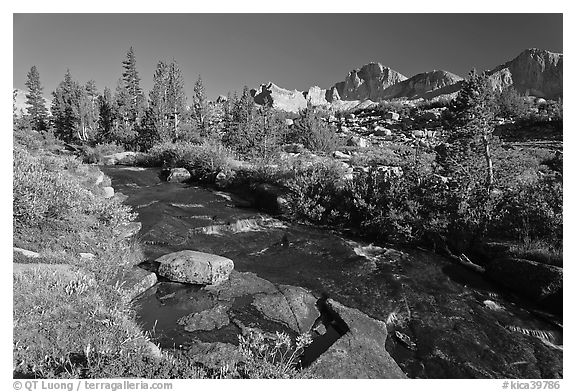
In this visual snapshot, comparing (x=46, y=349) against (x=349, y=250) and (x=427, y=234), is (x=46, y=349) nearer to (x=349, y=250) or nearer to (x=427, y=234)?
(x=349, y=250)

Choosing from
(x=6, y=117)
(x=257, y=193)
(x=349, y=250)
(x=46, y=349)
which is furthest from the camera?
(x=257, y=193)

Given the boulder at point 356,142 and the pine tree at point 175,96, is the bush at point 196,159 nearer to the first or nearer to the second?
the pine tree at point 175,96

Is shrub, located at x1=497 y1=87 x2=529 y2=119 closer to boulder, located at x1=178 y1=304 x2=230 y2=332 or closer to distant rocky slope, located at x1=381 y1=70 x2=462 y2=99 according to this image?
boulder, located at x1=178 y1=304 x2=230 y2=332

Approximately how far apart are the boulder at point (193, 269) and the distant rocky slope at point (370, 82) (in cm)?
12153

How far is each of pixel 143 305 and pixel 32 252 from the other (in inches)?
110

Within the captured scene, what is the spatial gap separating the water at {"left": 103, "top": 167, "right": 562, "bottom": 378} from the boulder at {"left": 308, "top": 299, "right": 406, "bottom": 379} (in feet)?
1.26

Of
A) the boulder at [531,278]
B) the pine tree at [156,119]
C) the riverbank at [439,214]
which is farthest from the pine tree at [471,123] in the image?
the pine tree at [156,119]

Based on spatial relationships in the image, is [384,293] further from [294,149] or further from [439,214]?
[294,149]

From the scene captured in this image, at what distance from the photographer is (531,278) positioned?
8.62 metres

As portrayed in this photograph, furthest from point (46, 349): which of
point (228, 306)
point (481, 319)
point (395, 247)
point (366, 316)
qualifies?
point (395, 247)

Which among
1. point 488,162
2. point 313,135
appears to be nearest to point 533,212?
point 488,162

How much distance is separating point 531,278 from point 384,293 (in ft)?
12.7

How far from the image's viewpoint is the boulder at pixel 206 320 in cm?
684

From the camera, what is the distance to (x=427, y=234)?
1185 cm
